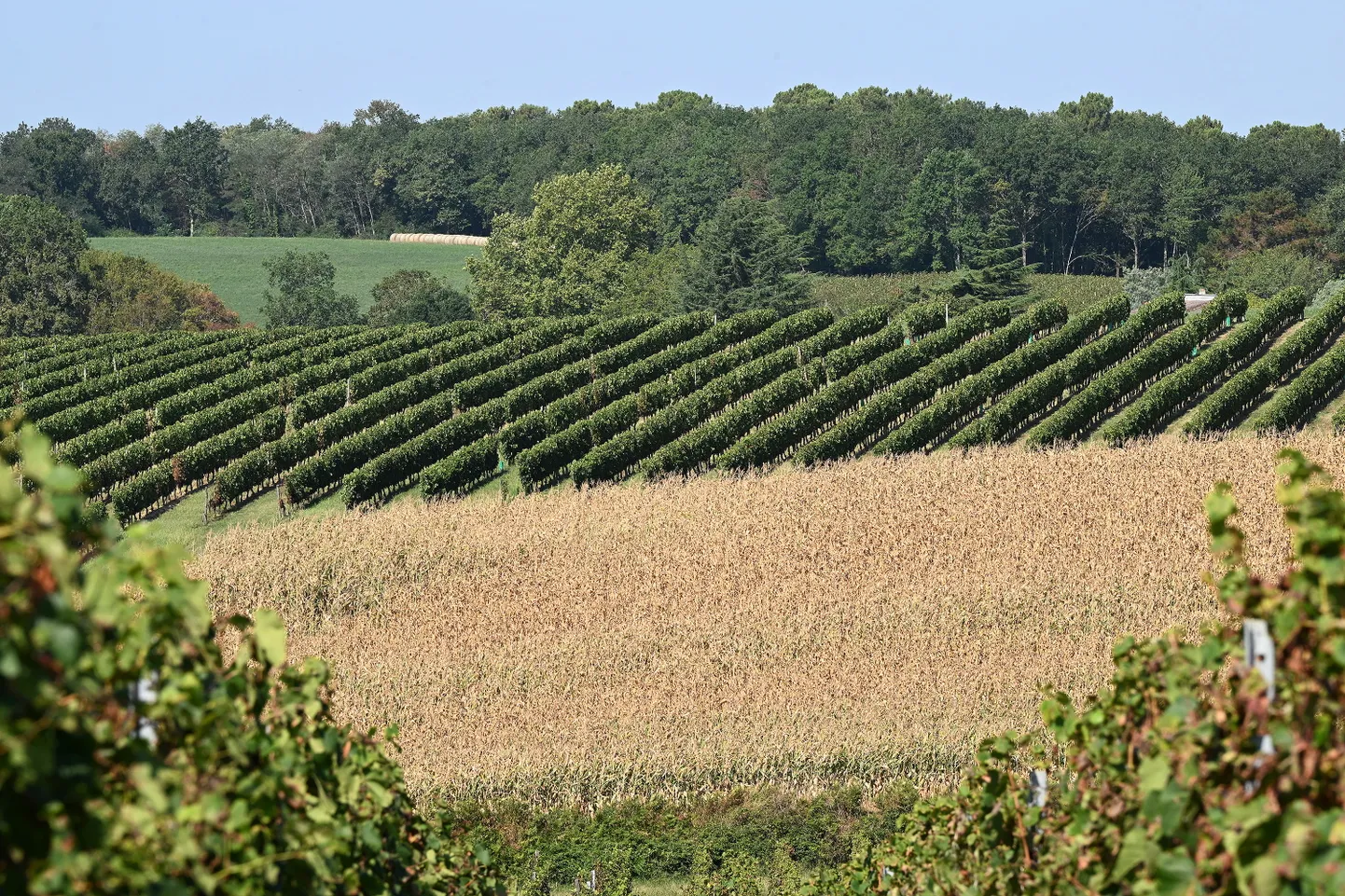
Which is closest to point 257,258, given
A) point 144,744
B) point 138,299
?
point 138,299

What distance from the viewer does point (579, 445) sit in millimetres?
41281

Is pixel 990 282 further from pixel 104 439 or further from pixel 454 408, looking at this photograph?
pixel 104 439

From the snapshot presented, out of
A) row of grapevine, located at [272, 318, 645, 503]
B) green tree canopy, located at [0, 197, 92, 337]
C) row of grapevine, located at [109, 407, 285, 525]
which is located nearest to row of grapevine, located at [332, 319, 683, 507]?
row of grapevine, located at [272, 318, 645, 503]

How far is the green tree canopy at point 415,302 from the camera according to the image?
7975 cm

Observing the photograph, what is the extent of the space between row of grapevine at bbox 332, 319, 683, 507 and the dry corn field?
1.82 metres

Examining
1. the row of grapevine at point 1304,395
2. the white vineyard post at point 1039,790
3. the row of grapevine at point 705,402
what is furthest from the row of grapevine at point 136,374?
the white vineyard post at point 1039,790

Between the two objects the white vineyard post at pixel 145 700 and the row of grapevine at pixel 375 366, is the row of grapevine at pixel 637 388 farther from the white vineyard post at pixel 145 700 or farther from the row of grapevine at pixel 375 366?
the white vineyard post at pixel 145 700

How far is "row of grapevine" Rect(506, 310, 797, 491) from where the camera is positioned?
40.5 metres

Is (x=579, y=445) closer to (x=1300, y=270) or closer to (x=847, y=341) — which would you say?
(x=847, y=341)

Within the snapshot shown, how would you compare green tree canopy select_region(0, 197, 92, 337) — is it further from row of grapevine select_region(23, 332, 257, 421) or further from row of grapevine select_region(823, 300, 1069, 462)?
row of grapevine select_region(823, 300, 1069, 462)

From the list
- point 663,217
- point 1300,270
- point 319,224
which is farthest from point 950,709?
point 319,224

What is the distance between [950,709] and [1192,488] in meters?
15.7

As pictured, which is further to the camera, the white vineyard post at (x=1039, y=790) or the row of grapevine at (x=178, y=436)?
the row of grapevine at (x=178, y=436)

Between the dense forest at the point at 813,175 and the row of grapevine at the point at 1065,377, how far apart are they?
4599 cm
